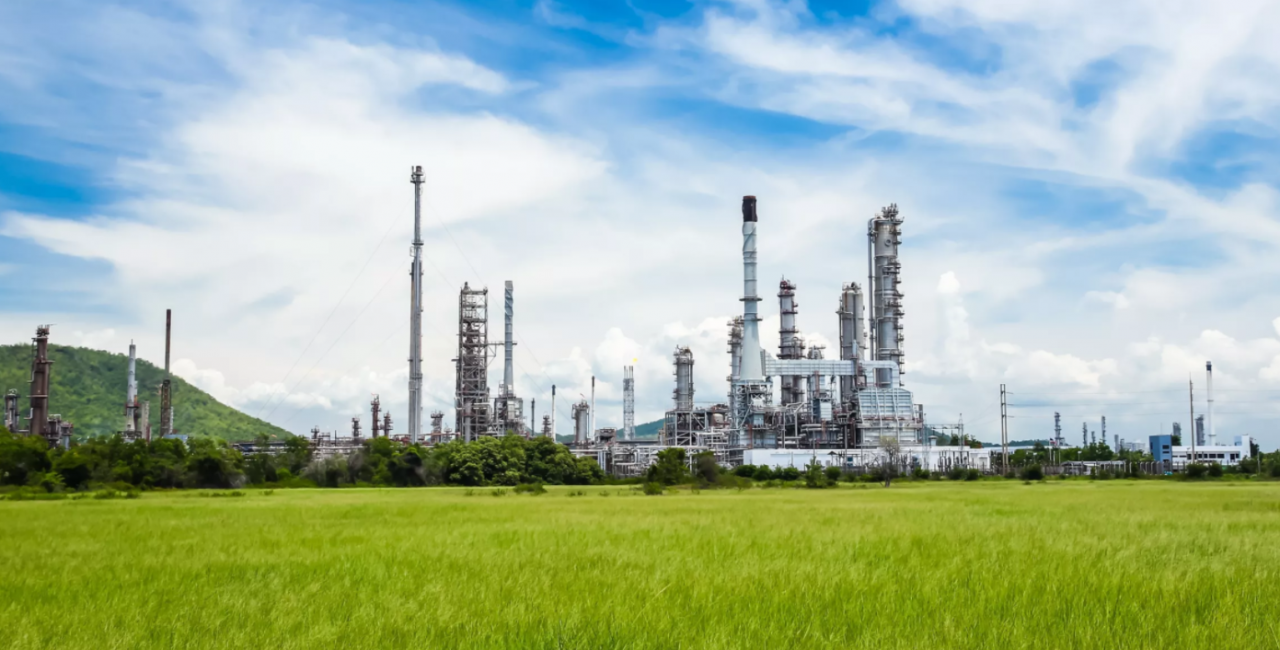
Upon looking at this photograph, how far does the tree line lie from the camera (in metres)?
62.5

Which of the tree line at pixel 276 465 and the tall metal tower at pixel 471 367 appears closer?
the tree line at pixel 276 465

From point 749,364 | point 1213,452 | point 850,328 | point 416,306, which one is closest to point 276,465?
point 416,306

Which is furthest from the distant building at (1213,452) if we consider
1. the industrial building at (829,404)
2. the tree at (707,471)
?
the tree at (707,471)

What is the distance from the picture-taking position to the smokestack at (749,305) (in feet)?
346

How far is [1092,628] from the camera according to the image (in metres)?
9.45

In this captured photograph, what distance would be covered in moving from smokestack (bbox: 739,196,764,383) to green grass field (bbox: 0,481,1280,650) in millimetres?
80771

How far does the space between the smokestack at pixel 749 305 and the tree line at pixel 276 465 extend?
25.9 metres

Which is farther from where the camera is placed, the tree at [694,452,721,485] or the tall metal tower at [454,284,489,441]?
the tall metal tower at [454,284,489,441]

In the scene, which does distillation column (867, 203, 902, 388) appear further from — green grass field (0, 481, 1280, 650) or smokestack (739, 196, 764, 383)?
green grass field (0, 481, 1280, 650)

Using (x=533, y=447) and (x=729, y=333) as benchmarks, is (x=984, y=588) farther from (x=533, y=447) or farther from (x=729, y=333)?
(x=729, y=333)

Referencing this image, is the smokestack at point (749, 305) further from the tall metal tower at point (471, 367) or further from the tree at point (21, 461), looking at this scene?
the tree at point (21, 461)

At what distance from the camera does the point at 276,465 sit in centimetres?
8312

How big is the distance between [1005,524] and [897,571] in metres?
11.9

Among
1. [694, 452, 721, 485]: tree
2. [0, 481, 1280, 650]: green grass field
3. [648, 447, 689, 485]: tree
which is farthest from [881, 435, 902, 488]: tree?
[0, 481, 1280, 650]: green grass field
